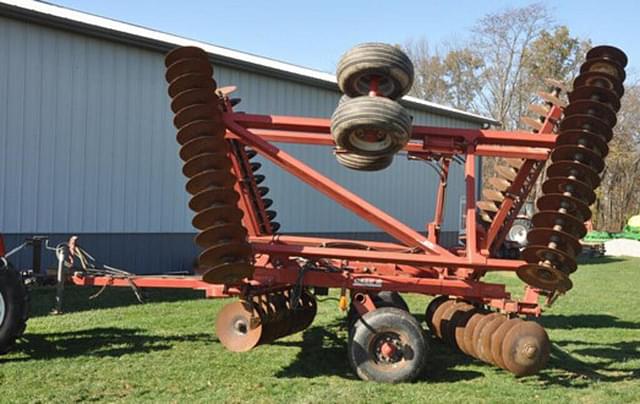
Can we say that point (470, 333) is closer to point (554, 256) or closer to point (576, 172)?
point (554, 256)

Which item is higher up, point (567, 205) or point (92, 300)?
point (567, 205)

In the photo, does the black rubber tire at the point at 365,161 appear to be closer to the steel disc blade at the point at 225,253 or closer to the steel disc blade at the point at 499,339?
the steel disc blade at the point at 225,253

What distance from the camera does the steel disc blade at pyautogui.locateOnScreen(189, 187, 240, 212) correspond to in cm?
596

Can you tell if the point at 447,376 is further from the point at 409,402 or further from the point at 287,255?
the point at 287,255

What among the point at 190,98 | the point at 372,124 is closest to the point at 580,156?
the point at 372,124

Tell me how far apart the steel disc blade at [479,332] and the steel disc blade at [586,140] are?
1.72m

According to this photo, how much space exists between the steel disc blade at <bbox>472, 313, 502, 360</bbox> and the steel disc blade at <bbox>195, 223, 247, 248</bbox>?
7.88 ft

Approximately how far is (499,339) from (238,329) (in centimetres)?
242

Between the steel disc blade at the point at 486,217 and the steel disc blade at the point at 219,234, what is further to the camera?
the steel disc blade at the point at 486,217

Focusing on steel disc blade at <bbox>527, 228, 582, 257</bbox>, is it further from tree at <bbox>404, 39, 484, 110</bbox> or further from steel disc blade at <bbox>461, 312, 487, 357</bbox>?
tree at <bbox>404, 39, 484, 110</bbox>

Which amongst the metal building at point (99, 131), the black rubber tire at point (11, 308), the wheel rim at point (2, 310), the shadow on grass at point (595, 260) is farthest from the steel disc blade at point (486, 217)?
the shadow on grass at point (595, 260)

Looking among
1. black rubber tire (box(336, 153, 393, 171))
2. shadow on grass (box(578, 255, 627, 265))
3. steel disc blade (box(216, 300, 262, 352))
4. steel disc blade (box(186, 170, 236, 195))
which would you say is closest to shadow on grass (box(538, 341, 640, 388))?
black rubber tire (box(336, 153, 393, 171))

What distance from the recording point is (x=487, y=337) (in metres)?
6.56

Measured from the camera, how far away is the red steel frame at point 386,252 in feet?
21.4
